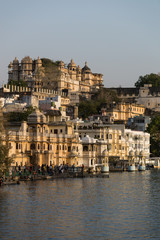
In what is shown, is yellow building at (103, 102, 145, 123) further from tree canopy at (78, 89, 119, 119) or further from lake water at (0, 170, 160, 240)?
lake water at (0, 170, 160, 240)

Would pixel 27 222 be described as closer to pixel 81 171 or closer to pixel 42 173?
pixel 42 173

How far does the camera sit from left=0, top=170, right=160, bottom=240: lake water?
41812 mm

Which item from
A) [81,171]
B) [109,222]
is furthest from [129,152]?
[109,222]

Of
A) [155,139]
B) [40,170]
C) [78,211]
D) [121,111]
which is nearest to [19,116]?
[155,139]

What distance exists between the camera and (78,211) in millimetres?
50719

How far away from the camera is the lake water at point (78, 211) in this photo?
4181 centimetres

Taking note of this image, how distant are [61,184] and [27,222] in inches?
1128

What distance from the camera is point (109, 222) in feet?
150

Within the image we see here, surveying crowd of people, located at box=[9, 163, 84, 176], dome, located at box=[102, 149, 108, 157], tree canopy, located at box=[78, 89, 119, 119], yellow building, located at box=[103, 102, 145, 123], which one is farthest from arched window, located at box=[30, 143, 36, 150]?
yellow building, located at box=[103, 102, 145, 123]

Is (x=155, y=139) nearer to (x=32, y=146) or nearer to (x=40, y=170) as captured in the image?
(x=32, y=146)

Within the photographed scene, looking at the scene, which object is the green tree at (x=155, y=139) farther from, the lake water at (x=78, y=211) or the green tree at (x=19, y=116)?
the lake water at (x=78, y=211)

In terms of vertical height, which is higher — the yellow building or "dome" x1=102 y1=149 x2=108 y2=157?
the yellow building

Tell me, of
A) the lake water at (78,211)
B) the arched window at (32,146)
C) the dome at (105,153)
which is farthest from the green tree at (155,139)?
the lake water at (78,211)

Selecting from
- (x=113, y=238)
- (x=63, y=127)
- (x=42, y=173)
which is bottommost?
(x=113, y=238)
